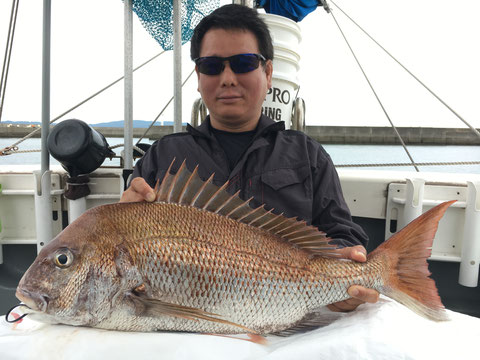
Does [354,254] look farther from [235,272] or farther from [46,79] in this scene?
[46,79]

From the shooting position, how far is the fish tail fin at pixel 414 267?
1.10 metres

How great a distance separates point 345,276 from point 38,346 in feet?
3.10

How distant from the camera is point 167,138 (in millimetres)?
1905

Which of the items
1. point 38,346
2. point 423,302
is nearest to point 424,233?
point 423,302

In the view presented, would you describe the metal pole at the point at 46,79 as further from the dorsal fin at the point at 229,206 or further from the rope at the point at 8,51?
the dorsal fin at the point at 229,206

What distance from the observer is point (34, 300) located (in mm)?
938

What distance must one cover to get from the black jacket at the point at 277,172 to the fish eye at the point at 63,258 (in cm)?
80

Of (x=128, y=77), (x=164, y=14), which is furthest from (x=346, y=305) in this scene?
(x=164, y=14)

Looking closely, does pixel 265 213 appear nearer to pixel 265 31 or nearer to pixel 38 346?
pixel 38 346

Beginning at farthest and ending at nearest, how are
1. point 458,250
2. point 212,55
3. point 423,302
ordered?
point 458,250 → point 212,55 → point 423,302

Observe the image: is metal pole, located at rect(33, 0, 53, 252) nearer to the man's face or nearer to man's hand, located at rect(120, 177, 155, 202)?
the man's face

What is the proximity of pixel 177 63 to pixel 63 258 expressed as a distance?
2169 millimetres

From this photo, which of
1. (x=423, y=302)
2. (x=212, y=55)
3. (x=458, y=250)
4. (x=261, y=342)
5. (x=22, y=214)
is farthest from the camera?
(x=22, y=214)

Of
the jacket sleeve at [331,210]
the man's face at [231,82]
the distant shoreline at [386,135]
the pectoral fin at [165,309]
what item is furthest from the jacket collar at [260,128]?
the distant shoreline at [386,135]
